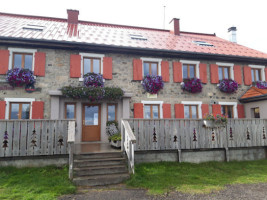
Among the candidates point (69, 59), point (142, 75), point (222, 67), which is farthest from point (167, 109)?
point (69, 59)

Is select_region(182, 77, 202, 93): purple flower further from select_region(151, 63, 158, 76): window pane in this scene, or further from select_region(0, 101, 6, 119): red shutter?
select_region(0, 101, 6, 119): red shutter

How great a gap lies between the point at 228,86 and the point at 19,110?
1056 centimetres

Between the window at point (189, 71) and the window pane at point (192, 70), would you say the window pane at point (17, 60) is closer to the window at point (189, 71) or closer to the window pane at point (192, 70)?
the window at point (189, 71)

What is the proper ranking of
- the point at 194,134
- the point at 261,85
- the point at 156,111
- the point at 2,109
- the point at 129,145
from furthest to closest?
A: 1. the point at 261,85
2. the point at 156,111
3. the point at 2,109
4. the point at 194,134
5. the point at 129,145

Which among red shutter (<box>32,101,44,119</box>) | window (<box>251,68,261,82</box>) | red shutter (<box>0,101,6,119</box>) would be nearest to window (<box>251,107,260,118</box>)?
window (<box>251,68,261,82</box>)

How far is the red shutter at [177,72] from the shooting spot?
1061 centimetres

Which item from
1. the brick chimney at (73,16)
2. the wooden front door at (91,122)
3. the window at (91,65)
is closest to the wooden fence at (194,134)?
the wooden front door at (91,122)

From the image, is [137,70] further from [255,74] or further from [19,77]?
[255,74]

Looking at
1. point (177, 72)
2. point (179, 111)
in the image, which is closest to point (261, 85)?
point (177, 72)

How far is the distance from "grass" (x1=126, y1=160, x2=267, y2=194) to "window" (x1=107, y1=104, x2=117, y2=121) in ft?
12.1

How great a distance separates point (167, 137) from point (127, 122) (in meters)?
1.60

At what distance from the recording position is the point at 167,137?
23.3 ft

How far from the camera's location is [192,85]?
1050cm

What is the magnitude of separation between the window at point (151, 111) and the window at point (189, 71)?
2.50 meters
